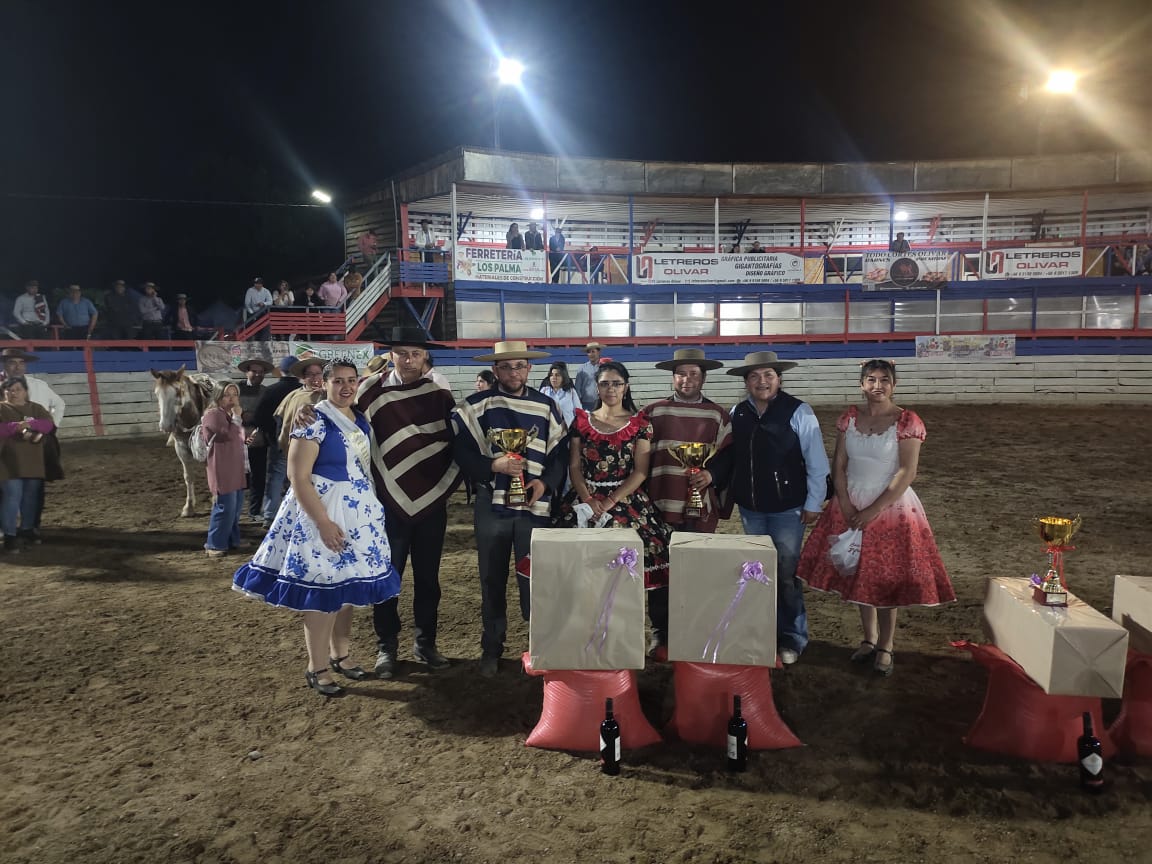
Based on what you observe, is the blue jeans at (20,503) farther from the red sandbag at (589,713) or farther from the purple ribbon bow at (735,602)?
the purple ribbon bow at (735,602)

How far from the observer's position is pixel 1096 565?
630cm

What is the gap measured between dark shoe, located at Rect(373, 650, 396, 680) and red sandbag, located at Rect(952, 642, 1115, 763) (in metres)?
3.26

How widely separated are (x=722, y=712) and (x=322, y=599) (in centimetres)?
224

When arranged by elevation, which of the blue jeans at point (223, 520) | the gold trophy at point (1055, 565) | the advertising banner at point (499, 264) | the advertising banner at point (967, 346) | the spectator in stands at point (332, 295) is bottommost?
the blue jeans at point (223, 520)

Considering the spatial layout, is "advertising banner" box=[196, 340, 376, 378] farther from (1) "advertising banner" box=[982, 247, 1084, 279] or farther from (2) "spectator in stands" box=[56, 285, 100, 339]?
(1) "advertising banner" box=[982, 247, 1084, 279]

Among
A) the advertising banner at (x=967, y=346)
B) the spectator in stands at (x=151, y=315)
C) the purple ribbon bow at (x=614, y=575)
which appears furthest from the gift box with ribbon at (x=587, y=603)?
the advertising banner at (x=967, y=346)

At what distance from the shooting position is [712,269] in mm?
22031

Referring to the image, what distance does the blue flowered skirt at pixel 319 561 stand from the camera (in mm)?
3891

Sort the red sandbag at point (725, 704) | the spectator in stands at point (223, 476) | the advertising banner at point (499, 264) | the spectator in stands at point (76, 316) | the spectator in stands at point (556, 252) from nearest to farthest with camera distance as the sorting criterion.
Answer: the red sandbag at point (725, 704) → the spectator in stands at point (223, 476) → the spectator in stands at point (76, 316) → the advertising banner at point (499, 264) → the spectator in stands at point (556, 252)

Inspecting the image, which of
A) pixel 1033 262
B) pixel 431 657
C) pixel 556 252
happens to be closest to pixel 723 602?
pixel 431 657

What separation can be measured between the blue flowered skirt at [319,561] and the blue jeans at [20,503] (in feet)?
17.2

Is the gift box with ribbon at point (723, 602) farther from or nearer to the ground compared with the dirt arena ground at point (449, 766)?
farther from the ground

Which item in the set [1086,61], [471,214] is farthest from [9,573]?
[1086,61]

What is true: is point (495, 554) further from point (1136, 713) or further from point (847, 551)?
point (1136, 713)
